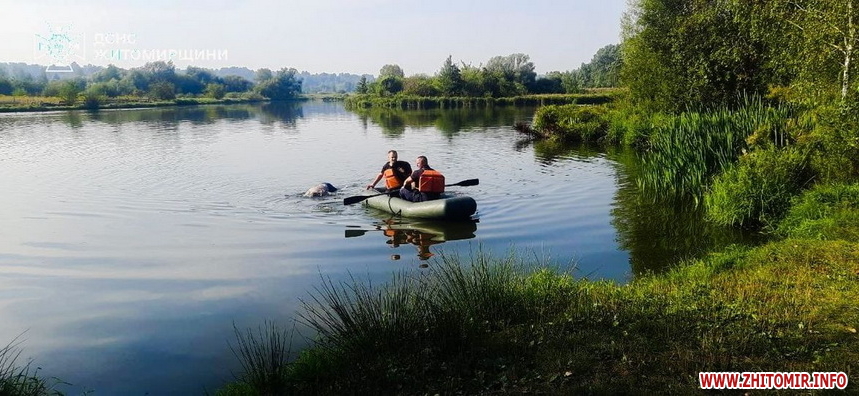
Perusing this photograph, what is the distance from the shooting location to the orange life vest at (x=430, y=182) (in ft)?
40.5

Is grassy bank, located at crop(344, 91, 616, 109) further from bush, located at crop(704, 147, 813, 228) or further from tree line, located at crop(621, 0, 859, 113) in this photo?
bush, located at crop(704, 147, 813, 228)

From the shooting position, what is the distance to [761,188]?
10383mm

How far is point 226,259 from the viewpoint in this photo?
9.88 m

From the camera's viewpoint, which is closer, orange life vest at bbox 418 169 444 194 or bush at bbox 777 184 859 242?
bush at bbox 777 184 859 242

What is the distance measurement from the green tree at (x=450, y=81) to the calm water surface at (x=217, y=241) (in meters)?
56.1

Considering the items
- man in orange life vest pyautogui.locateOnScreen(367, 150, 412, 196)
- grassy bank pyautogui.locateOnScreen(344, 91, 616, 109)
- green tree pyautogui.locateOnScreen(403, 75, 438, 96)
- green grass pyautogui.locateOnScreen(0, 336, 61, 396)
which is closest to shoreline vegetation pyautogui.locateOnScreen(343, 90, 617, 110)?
grassy bank pyautogui.locateOnScreen(344, 91, 616, 109)

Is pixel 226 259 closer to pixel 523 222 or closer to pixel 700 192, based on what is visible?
pixel 523 222

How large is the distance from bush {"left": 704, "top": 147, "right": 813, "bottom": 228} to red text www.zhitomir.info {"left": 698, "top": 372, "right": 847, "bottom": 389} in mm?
6496

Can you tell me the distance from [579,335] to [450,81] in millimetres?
74205

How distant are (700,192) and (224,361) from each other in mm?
9843

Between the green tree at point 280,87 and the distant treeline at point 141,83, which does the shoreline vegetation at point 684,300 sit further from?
the green tree at point 280,87

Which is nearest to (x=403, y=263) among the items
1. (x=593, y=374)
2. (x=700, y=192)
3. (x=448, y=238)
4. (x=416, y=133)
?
(x=448, y=238)

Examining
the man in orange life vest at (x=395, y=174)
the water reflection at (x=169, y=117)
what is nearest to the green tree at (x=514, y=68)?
the water reflection at (x=169, y=117)

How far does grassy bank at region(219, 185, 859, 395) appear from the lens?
4445mm
